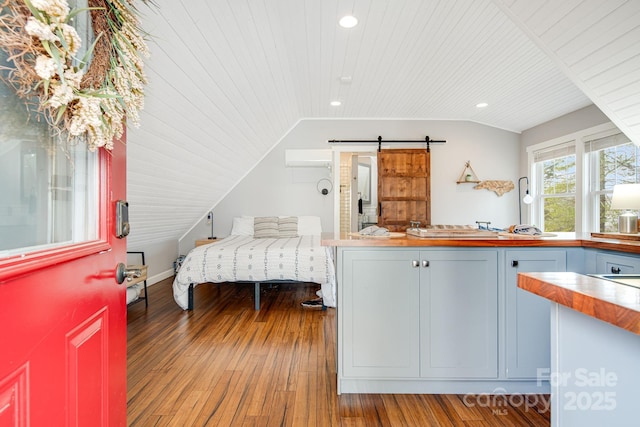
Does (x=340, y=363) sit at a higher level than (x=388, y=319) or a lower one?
lower

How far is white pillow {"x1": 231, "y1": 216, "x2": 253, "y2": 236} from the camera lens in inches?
196

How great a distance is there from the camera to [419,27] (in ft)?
7.86

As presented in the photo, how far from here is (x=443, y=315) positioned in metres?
1.86

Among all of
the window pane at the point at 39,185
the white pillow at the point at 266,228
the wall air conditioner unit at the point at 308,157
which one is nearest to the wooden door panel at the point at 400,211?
the wall air conditioner unit at the point at 308,157

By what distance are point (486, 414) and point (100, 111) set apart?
2.21 meters

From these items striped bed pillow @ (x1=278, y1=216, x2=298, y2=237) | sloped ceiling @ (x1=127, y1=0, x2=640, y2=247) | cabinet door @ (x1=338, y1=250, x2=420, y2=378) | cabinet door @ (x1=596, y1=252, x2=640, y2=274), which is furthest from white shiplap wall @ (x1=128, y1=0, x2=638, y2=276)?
cabinet door @ (x1=338, y1=250, x2=420, y2=378)

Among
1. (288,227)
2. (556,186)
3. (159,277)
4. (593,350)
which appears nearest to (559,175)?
(556,186)

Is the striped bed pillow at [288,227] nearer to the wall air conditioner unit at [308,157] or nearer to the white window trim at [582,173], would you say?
the wall air conditioner unit at [308,157]

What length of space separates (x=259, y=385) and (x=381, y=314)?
92 centimetres

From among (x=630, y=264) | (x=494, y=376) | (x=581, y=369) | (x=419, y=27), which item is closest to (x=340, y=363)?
(x=494, y=376)

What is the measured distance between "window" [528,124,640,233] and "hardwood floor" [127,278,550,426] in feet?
9.58

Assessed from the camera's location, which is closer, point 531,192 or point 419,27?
point 419,27

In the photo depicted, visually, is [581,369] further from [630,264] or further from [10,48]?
[10,48]

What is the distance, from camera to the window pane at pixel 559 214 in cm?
408
